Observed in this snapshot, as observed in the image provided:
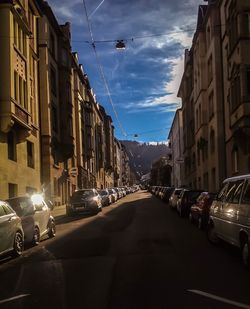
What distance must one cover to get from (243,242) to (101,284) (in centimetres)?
350

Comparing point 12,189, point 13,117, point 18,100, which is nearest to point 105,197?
point 12,189

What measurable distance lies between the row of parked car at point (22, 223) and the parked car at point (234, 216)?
5052 millimetres

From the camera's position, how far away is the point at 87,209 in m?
29.8

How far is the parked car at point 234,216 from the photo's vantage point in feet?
34.8

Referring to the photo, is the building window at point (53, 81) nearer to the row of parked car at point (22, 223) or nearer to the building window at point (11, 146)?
the building window at point (11, 146)

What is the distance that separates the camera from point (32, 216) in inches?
631

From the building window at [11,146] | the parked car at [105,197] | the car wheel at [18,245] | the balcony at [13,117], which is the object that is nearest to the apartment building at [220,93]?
the parked car at [105,197]

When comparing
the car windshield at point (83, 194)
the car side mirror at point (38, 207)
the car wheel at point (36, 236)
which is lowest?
the car wheel at point (36, 236)

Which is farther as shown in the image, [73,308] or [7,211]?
[7,211]

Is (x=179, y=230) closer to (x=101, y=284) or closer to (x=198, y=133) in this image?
(x=101, y=284)

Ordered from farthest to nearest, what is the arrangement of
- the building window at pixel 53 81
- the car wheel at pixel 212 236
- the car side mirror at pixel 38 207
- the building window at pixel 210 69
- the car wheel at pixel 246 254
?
the building window at pixel 53 81 < the building window at pixel 210 69 < the car side mirror at pixel 38 207 < the car wheel at pixel 212 236 < the car wheel at pixel 246 254

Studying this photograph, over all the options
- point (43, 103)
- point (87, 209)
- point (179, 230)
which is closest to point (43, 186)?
point (43, 103)

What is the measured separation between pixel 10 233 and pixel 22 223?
1.93 m

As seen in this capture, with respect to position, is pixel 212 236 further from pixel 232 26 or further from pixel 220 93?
pixel 220 93
